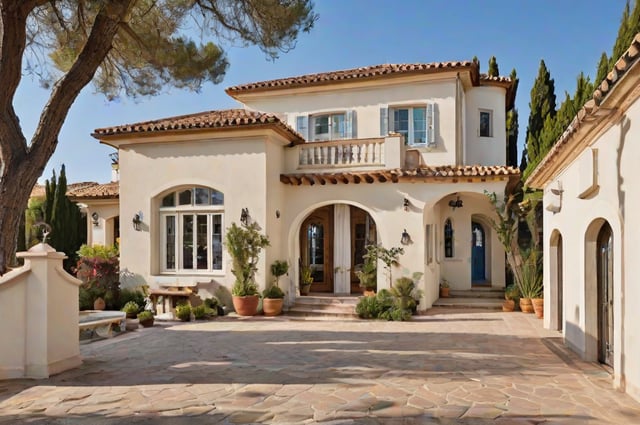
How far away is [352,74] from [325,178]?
→ 15.0 ft

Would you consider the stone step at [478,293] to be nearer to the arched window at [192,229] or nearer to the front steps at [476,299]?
the front steps at [476,299]

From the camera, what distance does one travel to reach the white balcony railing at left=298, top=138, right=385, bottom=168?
14.9 m

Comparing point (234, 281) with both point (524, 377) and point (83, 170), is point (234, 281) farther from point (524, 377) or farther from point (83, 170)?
point (83, 170)

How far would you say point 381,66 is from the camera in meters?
18.0

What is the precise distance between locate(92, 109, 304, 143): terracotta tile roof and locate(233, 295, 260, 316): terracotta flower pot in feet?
15.8

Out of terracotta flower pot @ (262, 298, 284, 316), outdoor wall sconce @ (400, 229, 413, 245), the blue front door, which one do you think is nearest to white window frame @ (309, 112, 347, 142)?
outdoor wall sconce @ (400, 229, 413, 245)

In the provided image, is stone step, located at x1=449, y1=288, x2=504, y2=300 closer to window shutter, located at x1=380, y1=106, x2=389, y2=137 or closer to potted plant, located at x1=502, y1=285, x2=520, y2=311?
potted plant, located at x1=502, y1=285, x2=520, y2=311

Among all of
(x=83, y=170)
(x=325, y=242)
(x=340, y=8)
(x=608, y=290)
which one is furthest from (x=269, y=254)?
(x=83, y=170)

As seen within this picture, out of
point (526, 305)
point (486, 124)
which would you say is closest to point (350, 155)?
point (486, 124)

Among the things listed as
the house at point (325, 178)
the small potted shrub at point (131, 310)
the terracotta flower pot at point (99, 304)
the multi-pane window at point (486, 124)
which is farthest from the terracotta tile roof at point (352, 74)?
the small potted shrub at point (131, 310)

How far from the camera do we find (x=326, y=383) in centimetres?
718

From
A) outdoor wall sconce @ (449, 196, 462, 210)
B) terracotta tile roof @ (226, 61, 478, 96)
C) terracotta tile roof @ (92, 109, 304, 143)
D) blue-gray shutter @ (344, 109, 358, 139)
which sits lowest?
outdoor wall sconce @ (449, 196, 462, 210)

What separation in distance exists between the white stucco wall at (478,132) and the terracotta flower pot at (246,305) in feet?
30.9

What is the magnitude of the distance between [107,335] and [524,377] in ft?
28.1
